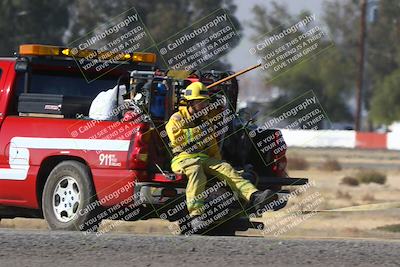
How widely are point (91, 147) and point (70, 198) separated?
27.5 inches

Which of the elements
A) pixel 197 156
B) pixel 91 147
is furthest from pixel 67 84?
pixel 197 156

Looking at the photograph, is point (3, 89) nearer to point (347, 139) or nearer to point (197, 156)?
point (197, 156)

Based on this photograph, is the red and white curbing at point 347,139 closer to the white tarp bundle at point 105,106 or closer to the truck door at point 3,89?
the truck door at point 3,89

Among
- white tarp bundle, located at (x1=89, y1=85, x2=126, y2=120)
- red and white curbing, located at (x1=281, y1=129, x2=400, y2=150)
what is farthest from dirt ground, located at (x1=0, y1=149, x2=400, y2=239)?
red and white curbing, located at (x1=281, y1=129, x2=400, y2=150)

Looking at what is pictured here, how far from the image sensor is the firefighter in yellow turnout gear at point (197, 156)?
10.5m

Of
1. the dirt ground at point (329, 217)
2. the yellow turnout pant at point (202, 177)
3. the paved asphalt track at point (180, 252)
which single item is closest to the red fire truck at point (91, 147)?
the yellow turnout pant at point (202, 177)

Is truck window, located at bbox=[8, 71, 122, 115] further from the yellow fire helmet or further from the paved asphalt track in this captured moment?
the paved asphalt track

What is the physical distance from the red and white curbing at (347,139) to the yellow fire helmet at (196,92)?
1581 inches

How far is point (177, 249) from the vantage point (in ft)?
28.1

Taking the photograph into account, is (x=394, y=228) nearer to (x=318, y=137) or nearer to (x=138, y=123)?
(x=138, y=123)

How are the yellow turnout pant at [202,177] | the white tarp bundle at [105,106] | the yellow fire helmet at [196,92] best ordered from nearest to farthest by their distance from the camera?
the yellow turnout pant at [202,177], the yellow fire helmet at [196,92], the white tarp bundle at [105,106]

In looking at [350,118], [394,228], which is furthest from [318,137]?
[394,228]

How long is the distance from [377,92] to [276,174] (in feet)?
220

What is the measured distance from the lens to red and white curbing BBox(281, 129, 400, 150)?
168 ft
